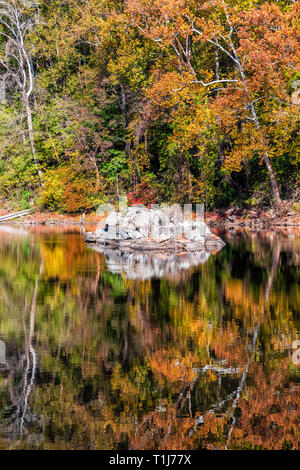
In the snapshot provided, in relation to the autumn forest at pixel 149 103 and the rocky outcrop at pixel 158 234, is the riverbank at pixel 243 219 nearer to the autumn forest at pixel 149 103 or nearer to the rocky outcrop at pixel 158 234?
the autumn forest at pixel 149 103

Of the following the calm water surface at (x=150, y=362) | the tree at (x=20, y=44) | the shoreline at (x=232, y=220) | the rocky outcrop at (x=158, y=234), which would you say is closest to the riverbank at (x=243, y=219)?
the shoreline at (x=232, y=220)

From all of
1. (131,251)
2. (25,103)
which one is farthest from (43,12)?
(131,251)

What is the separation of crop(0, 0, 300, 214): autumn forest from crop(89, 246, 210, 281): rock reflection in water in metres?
11.1

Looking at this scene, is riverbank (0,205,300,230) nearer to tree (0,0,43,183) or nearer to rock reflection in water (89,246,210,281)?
tree (0,0,43,183)

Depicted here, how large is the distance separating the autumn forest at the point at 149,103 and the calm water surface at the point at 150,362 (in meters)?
16.4

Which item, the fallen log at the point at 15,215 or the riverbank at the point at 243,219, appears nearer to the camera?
the riverbank at the point at 243,219

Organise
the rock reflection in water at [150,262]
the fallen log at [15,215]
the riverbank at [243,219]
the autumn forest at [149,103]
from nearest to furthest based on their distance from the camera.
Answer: the rock reflection in water at [150,262] < the autumn forest at [149,103] < the riverbank at [243,219] < the fallen log at [15,215]

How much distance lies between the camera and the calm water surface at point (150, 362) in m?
4.71

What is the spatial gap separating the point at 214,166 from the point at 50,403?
90.0 feet

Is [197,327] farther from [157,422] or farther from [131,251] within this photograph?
[131,251]

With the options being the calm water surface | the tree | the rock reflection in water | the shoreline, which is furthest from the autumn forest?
the calm water surface

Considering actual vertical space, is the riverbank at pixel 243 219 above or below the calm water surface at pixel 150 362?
above

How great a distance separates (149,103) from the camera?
104 feet

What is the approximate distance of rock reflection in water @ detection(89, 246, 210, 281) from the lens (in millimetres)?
13510
